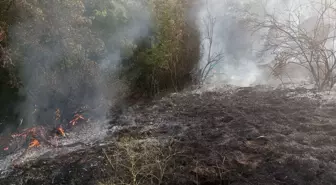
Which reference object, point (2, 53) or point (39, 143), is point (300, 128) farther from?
point (2, 53)

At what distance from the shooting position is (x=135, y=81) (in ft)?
30.6

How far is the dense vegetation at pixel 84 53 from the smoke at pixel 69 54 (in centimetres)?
2

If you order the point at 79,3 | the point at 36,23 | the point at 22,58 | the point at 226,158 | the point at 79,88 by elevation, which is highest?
the point at 79,3

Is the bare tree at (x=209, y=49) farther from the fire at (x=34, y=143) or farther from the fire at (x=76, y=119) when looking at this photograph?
the fire at (x=34, y=143)

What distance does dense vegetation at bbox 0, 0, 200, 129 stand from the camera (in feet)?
20.3

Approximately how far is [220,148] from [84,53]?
4566 mm

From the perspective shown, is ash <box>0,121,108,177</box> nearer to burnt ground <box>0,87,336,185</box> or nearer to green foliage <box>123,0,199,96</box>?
burnt ground <box>0,87,336,185</box>

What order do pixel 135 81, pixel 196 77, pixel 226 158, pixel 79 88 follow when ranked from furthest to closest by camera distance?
pixel 196 77, pixel 135 81, pixel 79 88, pixel 226 158

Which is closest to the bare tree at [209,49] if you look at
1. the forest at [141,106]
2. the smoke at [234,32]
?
the smoke at [234,32]

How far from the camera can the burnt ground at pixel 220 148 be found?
160 inches

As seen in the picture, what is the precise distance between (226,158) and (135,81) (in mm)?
5451

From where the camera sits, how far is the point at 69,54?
6.97 m

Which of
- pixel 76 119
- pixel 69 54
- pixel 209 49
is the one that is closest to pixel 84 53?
pixel 69 54

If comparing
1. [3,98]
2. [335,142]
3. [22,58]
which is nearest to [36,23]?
[22,58]
